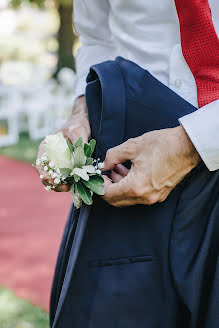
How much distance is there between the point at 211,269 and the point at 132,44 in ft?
2.15

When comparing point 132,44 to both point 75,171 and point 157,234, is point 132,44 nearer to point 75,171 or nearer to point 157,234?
point 75,171

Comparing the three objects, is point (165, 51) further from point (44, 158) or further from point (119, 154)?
point (44, 158)

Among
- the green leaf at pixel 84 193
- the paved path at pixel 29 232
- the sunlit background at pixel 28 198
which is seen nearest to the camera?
the green leaf at pixel 84 193

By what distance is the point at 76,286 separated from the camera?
3.90 feet

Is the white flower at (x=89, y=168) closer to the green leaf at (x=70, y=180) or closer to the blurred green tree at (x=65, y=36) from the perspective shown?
the green leaf at (x=70, y=180)

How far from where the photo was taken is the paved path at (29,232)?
3.35 metres

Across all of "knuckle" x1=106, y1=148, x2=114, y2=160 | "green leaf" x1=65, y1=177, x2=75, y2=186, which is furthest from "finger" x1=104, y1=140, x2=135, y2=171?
"green leaf" x1=65, y1=177, x2=75, y2=186

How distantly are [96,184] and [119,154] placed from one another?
0.09 m

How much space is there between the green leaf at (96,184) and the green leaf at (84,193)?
0.07 ft

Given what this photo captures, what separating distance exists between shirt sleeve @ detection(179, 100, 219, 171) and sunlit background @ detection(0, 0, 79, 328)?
2076mm

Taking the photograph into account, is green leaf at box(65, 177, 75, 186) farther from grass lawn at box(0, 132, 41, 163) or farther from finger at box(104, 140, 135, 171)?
grass lawn at box(0, 132, 41, 163)

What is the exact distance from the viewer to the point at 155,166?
103cm

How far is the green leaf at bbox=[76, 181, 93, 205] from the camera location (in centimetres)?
110

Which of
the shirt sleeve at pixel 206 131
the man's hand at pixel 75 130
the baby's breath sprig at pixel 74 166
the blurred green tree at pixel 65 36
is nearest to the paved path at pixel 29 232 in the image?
the man's hand at pixel 75 130
